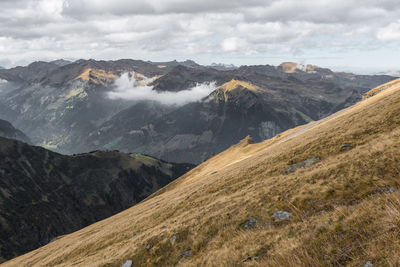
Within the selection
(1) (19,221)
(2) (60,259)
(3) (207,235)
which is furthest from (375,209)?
(1) (19,221)

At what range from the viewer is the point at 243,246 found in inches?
504

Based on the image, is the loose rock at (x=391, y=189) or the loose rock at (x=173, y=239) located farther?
the loose rock at (x=173, y=239)

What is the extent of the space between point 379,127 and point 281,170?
508 inches

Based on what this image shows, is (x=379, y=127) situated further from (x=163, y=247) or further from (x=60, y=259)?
(x=60, y=259)

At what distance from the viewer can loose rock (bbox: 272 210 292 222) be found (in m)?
15.4

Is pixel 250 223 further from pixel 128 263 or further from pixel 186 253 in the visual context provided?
pixel 128 263

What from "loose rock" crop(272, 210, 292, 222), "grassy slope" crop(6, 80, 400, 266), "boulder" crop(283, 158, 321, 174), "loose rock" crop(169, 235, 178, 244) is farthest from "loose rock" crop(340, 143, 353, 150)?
"loose rock" crop(169, 235, 178, 244)

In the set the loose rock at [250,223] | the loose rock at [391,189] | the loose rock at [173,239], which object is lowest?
the loose rock at [173,239]

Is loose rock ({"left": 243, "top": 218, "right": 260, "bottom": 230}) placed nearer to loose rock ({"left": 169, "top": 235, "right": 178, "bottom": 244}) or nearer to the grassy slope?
the grassy slope

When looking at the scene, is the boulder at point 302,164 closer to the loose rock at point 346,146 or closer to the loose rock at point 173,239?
the loose rock at point 346,146

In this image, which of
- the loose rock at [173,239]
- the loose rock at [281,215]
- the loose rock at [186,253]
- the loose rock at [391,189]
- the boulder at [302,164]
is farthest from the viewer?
the boulder at [302,164]

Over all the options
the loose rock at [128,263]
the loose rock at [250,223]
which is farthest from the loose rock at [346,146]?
the loose rock at [128,263]

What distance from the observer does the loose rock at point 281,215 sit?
15.4 m

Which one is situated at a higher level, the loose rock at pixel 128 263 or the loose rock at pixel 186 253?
the loose rock at pixel 186 253
